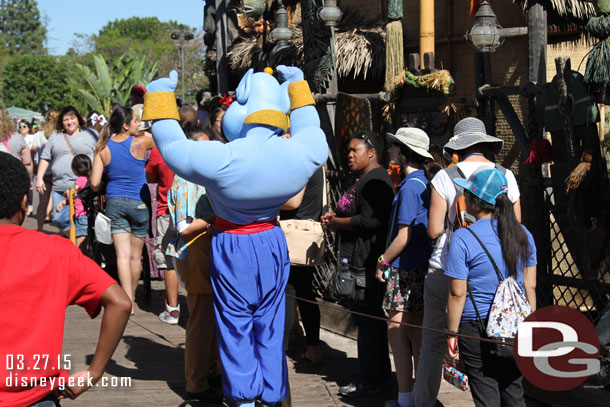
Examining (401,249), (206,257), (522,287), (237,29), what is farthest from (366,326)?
(237,29)

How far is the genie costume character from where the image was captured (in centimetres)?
448

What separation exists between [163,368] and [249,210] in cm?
226

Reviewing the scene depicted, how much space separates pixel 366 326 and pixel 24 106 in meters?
55.1

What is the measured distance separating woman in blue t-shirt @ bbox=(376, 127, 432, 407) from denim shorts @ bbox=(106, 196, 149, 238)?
3133 mm

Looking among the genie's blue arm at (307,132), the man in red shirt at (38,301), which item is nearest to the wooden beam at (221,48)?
the genie's blue arm at (307,132)

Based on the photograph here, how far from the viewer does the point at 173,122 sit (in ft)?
15.3

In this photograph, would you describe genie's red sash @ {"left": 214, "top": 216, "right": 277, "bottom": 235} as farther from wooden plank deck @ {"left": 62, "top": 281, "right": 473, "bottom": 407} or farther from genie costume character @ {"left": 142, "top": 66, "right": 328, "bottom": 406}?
wooden plank deck @ {"left": 62, "top": 281, "right": 473, "bottom": 407}

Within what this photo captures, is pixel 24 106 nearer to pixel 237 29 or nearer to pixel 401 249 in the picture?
pixel 237 29

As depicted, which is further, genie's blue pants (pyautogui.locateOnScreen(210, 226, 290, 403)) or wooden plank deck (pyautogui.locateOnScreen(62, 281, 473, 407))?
wooden plank deck (pyautogui.locateOnScreen(62, 281, 473, 407))

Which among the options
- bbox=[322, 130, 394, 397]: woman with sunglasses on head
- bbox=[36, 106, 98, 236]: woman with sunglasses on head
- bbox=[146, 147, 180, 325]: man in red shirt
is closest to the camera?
bbox=[322, 130, 394, 397]: woman with sunglasses on head

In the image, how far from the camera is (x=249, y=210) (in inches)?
182

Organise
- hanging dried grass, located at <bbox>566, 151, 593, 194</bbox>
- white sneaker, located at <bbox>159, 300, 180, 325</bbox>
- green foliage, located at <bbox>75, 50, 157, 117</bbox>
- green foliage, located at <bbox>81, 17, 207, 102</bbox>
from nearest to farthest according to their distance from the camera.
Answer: hanging dried grass, located at <bbox>566, 151, 593, 194</bbox> < white sneaker, located at <bbox>159, 300, 180, 325</bbox> < green foliage, located at <bbox>75, 50, 157, 117</bbox> < green foliage, located at <bbox>81, 17, 207, 102</bbox>

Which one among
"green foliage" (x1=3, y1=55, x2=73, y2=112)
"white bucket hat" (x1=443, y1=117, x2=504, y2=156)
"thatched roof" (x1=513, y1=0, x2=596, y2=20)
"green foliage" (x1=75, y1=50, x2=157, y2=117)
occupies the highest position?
"green foliage" (x1=3, y1=55, x2=73, y2=112)

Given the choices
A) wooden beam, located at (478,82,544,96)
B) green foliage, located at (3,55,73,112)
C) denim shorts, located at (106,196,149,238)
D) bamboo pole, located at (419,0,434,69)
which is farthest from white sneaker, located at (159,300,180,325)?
green foliage, located at (3,55,73,112)
